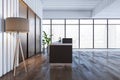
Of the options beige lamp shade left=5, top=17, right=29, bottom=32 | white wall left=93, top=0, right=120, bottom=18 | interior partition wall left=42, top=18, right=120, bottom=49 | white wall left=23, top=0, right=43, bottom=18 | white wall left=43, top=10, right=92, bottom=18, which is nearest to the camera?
beige lamp shade left=5, top=17, right=29, bottom=32

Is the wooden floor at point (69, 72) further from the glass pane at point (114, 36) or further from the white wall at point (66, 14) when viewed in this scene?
the glass pane at point (114, 36)

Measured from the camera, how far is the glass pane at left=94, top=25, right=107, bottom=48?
15.3m

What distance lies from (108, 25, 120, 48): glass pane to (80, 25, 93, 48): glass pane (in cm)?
149

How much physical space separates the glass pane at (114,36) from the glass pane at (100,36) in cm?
40

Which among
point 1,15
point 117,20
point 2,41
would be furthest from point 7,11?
point 117,20

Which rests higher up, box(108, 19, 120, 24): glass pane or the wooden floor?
box(108, 19, 120, 24): glass pane

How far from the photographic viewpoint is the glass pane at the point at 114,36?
15391 mm

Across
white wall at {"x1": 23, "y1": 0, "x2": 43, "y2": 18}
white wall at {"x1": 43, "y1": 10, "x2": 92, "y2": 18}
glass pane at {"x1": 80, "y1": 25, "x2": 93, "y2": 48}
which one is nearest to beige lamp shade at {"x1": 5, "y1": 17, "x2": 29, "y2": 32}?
white wall at {"x1": 23, "y1": 0, "x2": 43, "y2": 18}

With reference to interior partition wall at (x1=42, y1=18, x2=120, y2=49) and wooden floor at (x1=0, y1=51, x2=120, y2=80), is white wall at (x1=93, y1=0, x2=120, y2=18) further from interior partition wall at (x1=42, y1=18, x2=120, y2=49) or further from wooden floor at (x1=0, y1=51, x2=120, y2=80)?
wooden floor at (x1=0, y1=51, x2=120, y2=80)

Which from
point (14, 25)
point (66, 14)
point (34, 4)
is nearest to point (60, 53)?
point (14, 25)

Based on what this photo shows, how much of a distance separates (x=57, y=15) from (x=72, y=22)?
1449mm

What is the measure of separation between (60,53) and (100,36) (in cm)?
986

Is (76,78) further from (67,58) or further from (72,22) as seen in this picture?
(72,22)

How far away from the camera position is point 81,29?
15.4 metres
